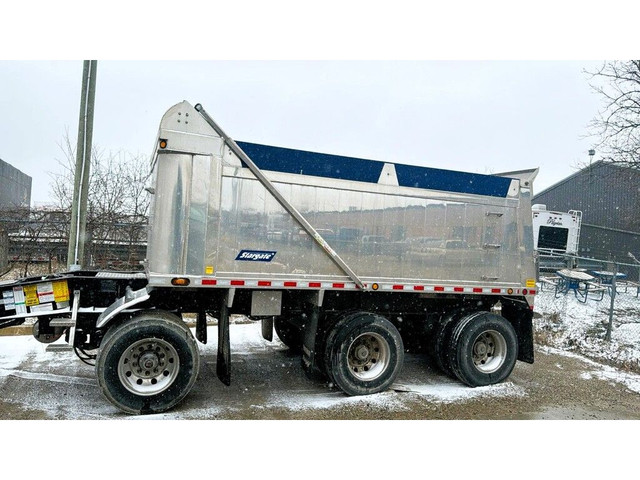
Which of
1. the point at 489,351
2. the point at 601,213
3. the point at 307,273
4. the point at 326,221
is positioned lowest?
the point at 489,351

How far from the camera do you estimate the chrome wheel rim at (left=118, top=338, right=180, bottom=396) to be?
543 centimetres

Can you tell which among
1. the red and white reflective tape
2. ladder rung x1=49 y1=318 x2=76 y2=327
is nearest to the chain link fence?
the red and white reflective tape

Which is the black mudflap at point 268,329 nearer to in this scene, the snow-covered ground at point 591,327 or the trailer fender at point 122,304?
the trailer fender at point 122,304

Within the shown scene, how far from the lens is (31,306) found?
5.86m

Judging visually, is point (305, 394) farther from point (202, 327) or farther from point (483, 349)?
point (483, 349)

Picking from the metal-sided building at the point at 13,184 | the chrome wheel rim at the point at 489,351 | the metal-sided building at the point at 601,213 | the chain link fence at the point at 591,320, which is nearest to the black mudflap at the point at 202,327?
the chrome wheel rim at the point at 489,351

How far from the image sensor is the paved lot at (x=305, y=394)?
5648 mm

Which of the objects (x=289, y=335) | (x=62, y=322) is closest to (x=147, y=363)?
(x=62, y=322)

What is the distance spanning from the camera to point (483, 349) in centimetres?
730

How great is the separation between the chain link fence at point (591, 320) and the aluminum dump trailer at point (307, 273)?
1.63 metres

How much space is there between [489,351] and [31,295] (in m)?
6.35

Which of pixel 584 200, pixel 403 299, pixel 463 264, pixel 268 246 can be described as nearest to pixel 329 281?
pixel 268 246

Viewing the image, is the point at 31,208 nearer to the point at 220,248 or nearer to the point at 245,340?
the point at 245,340

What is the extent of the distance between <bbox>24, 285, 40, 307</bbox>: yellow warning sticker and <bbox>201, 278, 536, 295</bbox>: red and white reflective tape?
2108 mm
